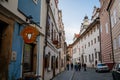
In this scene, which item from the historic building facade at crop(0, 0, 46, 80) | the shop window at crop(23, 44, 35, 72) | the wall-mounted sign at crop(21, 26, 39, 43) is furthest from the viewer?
the shop window at crop(23, 44, 35, 72)

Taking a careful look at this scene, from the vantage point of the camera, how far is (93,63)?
44594mm

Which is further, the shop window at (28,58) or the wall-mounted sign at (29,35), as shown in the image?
the shop window at (28,58)

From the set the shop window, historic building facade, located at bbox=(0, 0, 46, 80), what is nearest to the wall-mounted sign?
historic building facade, located at bbox=(0, 0, 46, 80)

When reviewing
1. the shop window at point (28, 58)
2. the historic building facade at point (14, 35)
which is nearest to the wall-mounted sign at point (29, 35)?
the historic building facade at point (14, 35)

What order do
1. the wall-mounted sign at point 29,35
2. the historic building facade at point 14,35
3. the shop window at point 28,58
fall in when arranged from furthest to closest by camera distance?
the shop window at point 28,58
the wall-mounted sign at point 29,35
the historic building facade at point 14,35

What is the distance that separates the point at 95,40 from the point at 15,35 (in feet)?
120

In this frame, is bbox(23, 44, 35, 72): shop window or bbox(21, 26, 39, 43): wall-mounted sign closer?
bbox(21, 26, 39, 43): wall-mounted sign

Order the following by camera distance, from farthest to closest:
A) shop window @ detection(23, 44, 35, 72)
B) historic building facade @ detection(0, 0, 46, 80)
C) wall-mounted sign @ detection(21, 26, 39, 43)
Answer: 1. shop window @ detection(23, 44, 35, 72)
2. wall-mounted sign @ detection(21, 26, 39, 43)
3. historic building facade @ detection(0, 0, 46, 80)

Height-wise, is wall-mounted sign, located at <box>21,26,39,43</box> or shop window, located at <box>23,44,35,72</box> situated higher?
wall-mounted sign, located at <box>21,26,39,43</box>

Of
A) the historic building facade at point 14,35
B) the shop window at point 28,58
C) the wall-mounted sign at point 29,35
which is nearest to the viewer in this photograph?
the historic building facade at point 14,35

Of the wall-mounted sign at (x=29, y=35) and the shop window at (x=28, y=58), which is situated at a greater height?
the wall-mounted sign at (x=29, y=35)

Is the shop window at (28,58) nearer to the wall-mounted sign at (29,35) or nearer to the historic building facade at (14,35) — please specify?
the historic building facade at (14,35)

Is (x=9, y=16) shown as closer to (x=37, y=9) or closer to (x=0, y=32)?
(x=0, y=32)

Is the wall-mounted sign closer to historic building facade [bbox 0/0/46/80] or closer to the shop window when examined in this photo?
historic building facade [bbox 0/0/46/80]
